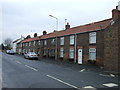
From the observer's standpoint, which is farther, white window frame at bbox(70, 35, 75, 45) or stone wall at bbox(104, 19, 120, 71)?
white window frame at bbox(70, 35, 75, 45)

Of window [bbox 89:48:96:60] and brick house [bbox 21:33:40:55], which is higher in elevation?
brick house [bbox 21:33:40:55]

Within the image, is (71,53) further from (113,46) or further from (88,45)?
(113,46)

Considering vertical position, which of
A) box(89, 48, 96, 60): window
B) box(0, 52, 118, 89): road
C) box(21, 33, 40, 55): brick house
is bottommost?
box(0, 52, 118, 89): road

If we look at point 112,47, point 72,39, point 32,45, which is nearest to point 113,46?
point 112,47

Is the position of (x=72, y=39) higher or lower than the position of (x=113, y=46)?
higher

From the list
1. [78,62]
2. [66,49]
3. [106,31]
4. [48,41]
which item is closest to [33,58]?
[48,41]

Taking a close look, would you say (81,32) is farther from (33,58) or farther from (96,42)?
(33,58)

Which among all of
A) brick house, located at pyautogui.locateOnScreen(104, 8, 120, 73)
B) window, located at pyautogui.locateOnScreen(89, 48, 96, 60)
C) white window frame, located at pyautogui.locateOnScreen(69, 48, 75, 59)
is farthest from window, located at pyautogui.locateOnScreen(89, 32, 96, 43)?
white window frame, located at pyautogui.locateOnScreen(69, 48, 75, 59)

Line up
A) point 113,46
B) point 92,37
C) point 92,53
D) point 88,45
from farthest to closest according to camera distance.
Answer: point 88,45 → point 92,37 → point 92,53 → point 113,46

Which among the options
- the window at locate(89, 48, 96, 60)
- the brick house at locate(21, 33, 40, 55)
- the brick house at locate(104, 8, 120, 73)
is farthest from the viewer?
the brick house at locate(21, 33, 40, 55)

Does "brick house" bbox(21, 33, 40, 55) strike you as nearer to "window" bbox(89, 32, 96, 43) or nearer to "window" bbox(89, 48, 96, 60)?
"window" bbox(89, 32, 96, 43)

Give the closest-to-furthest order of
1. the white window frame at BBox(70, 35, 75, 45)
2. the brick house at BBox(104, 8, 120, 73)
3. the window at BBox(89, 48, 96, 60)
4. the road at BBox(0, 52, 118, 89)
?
the road at BBox(0, 52, 118, 89) → the brick house at BBox(104, 8, 120, 73) → the window at BBox(89, 48, 96, 60) → the white window frame at BBox(70, 35, 75, 45)

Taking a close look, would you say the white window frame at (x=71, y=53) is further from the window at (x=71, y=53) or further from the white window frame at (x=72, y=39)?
the white window frame at (x=72, y=39)

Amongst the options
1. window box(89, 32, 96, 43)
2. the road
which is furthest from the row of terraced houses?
the road
